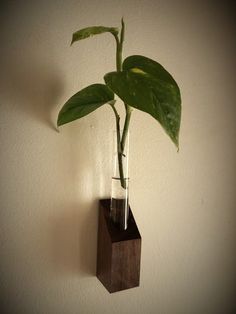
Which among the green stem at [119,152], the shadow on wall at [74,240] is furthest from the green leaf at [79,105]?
the shadow on wall at [74,240]

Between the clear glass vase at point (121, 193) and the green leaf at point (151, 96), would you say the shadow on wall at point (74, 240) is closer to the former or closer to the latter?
the clear glass vase at point (121, 193)

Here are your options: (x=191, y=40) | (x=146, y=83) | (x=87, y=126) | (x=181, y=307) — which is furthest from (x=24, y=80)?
(x=181, y=307)

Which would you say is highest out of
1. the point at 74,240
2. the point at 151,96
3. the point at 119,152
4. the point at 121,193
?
the point at 151,96

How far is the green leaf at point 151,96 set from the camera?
0.36m

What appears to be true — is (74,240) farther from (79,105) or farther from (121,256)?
(79,105)

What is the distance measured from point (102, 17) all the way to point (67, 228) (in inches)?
25.0

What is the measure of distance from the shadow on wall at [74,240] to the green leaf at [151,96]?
1.30 ft

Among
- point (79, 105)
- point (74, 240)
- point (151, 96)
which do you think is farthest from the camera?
point (74, 240)

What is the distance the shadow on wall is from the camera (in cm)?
65

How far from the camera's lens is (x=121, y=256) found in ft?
1.84

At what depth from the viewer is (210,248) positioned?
0.89m

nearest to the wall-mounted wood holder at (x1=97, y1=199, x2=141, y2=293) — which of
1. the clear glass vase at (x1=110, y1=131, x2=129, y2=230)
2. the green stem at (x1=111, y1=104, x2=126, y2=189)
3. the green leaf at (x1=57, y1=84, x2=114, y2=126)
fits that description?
the clear glass vase at (x1=110, y1=131, x2=129, y2=230)

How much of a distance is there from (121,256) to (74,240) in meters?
0.18

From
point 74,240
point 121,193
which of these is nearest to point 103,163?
point 121,193
